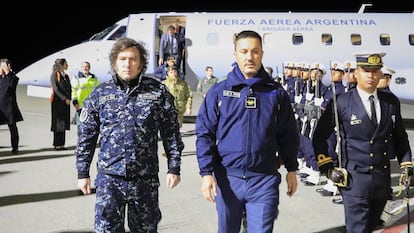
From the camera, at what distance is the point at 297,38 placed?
14719 millimetres

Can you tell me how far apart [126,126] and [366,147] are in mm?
1808

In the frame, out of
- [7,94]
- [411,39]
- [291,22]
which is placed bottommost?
[7,94]

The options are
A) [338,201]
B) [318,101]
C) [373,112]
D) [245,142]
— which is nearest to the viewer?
[245,142]

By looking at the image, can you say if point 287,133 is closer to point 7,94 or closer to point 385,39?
point 7,94

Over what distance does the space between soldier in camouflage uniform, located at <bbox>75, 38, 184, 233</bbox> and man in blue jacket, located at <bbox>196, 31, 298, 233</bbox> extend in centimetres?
31

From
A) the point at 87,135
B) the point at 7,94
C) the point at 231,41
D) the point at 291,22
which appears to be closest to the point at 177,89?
the point at 7,94

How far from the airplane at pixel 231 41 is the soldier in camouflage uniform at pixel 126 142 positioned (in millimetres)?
10738

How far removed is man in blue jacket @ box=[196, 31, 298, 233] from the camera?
3627 millimetres

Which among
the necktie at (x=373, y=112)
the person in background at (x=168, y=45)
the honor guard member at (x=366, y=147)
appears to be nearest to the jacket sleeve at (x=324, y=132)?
the honor guard member at (x=366, y=147)

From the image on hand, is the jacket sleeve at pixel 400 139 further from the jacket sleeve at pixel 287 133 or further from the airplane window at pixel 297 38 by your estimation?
the airplane window at pixel 297 38

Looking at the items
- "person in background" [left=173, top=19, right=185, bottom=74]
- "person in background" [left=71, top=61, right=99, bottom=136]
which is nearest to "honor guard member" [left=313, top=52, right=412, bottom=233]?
"person in background" [left=71, top=61, right=99, bottom=136]

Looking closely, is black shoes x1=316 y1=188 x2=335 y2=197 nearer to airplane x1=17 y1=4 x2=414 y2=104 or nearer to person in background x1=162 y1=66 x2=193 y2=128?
person in background x1=162 y1=66 x2=193 y2=128

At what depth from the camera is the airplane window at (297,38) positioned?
48.2ft

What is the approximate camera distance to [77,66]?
1431 centimetres
